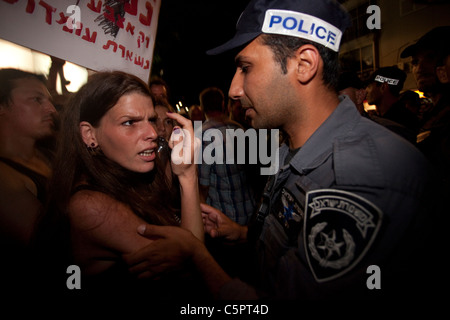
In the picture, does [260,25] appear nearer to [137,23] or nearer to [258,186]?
[137,23]

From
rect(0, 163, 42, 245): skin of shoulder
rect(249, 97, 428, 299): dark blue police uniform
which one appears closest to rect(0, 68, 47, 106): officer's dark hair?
rect(0, 163, 42, 245): skin of shoulder

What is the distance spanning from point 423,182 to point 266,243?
3.17ft

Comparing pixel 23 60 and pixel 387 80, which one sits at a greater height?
pixel 387 80

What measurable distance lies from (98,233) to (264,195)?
127 centimetres

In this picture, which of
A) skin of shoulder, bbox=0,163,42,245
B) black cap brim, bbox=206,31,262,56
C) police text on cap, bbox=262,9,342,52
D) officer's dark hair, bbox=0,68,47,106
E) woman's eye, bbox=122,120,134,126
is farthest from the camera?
officer's dark hair, bbox=0,68,47,106

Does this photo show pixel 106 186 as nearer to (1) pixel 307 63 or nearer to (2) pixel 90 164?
(2) pixel 90 164

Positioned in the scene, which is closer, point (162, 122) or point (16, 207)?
point (16, 207)

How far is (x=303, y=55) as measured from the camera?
5.17ft

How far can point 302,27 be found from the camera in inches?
60.7

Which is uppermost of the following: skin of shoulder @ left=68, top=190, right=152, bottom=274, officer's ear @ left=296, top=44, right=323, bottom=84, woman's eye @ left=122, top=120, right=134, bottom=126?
officer's ear @ left=296, top=44, right=323, bottom=84

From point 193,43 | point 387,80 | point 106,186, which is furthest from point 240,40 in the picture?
point 193,43

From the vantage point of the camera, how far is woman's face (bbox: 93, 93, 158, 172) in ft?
6.57

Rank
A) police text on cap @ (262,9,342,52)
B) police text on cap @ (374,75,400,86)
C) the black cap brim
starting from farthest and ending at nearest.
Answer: police text on cap @ (374,75,400,86)
the black cap brim
police text on cap @ (262,9,342,52)

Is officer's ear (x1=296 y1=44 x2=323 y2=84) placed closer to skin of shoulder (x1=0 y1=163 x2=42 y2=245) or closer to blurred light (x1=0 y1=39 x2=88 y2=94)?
blurred light (x1=0 y1=39 x2=88 y2=94)
